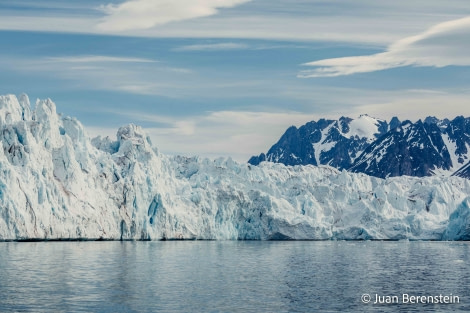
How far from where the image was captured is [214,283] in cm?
4781

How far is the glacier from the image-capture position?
103 metres

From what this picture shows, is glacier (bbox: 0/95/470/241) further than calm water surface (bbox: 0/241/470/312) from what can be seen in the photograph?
Yes

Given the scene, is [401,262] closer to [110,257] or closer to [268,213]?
[110,257]

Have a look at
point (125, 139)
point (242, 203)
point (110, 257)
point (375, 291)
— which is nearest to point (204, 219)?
point (242, 203)

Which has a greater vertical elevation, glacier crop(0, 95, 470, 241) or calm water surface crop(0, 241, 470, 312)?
glacier crop(0, 95, 470, 241)

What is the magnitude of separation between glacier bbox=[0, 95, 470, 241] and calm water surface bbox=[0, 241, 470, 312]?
106ft

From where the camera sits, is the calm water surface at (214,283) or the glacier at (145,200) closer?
the calm water surface at (214,283)

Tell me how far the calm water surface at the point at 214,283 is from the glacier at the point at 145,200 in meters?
32.4

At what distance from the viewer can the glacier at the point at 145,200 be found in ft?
338

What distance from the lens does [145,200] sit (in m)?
124

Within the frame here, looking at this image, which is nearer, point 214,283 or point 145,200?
point 214,283

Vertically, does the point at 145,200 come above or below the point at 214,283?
above

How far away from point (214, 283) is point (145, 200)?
253 ft

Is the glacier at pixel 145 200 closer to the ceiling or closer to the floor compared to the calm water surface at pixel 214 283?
closer to the ceiling
